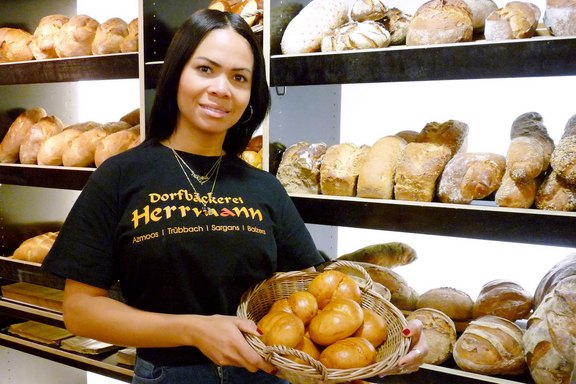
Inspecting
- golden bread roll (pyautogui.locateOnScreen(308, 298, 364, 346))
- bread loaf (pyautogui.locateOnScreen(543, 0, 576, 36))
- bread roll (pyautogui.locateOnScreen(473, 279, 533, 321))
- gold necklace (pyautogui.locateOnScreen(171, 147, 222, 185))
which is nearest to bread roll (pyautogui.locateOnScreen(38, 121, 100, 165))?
gold necklace (pyautogui.locateOnScreen(171, 147, 222, 185))

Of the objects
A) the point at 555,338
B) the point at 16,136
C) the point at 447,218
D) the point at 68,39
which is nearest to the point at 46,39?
the point at 68,39

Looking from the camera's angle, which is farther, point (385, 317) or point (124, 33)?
point (124, 33)

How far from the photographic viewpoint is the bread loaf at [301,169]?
190 cm

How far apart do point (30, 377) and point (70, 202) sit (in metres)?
0.98

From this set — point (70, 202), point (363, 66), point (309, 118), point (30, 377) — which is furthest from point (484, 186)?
point (30, 377)

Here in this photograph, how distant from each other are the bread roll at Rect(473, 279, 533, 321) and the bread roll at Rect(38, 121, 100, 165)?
187 centimetres

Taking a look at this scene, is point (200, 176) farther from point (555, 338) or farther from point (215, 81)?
point (555, 338)

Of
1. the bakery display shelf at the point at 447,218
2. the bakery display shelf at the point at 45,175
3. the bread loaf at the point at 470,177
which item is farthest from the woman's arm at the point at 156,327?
the bakery display shelf at the point at 45,175

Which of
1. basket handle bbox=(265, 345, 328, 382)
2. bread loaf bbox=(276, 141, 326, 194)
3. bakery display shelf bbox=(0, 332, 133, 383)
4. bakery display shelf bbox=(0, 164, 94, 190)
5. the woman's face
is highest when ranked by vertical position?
the woman's face

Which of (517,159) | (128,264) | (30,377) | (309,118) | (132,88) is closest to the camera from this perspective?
(128,264)

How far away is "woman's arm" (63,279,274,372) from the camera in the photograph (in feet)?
3.40

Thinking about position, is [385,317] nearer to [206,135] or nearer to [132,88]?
[206,135]

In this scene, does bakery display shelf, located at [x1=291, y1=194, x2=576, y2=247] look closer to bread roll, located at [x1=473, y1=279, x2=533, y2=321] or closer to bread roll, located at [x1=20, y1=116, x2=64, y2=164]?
bread roll, located at [x1=473, y1=279, x2=533, y2=321]

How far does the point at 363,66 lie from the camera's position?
1684 mm
